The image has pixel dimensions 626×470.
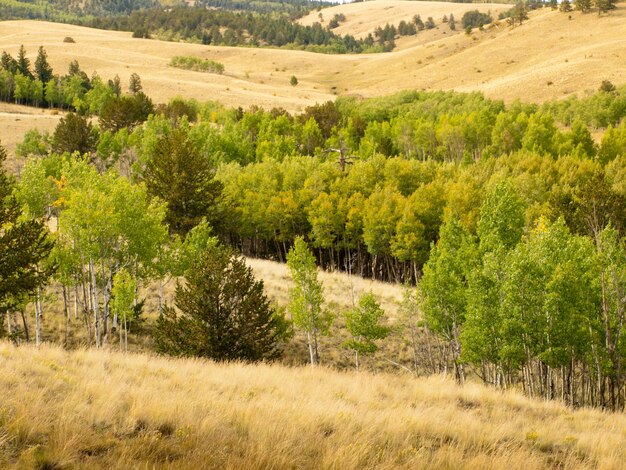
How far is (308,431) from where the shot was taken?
10.8m

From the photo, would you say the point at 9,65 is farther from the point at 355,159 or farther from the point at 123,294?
the point at 123,294

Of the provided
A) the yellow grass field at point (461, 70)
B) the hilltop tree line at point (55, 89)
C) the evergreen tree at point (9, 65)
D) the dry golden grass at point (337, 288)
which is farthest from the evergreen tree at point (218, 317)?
the evergreen tree at point (9, 65)

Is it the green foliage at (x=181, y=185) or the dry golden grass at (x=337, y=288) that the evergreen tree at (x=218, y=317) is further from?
the green foliage at (x=181, y=185)

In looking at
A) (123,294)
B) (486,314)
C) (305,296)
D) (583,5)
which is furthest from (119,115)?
(583,5)

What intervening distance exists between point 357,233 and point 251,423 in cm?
5140

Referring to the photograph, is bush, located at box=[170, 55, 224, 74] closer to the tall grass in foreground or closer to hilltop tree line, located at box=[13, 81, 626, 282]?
hilltop tree line, located at box=[13, 81, 626, 282]

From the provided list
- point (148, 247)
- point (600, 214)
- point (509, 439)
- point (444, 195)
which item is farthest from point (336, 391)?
point (444, 195)

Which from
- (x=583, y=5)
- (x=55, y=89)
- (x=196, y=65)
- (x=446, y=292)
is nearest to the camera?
(x=446, y=292)

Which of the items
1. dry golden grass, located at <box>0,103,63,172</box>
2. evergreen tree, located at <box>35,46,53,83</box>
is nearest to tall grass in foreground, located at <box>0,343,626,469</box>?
dry golden grass, located at <box>0,103,63,172</box>

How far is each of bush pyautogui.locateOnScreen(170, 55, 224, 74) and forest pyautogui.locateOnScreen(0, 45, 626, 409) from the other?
79.7 m

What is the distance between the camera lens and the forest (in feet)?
96.2

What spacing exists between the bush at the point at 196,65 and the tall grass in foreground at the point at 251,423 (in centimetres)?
18430

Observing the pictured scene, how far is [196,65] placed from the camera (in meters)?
193

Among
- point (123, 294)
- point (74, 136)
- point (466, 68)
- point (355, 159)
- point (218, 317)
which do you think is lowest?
point (218, 317)
